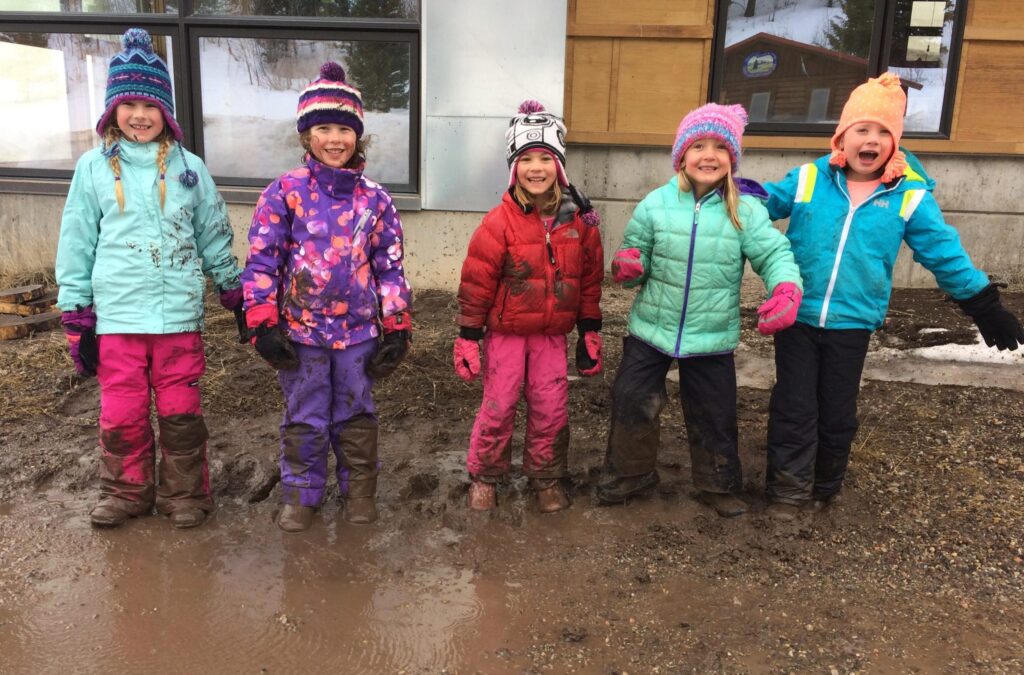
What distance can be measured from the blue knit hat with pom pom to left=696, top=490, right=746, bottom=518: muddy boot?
2.74 meters

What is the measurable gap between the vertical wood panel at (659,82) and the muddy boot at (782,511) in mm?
4182

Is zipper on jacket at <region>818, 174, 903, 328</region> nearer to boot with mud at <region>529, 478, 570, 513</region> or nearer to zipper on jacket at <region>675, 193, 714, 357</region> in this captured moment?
zipper on jacket at <region>675, 193, 714, 357</region>

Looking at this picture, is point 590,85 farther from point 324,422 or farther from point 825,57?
point 324,422

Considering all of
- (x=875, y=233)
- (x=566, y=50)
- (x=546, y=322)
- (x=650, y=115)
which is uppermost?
(x=566, y=50)

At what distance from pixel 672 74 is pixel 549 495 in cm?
448

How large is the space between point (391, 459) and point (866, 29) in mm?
5674

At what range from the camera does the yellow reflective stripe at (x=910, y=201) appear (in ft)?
11.0

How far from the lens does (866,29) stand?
7059 mm

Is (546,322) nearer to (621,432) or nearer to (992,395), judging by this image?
(621,432)

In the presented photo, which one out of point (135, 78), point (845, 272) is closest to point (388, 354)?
point (135, 78)

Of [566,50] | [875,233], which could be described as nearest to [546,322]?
[875,233]

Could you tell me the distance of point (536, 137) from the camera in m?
3.40

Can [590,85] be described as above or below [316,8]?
below

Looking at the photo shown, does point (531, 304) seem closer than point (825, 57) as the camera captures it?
Yes
